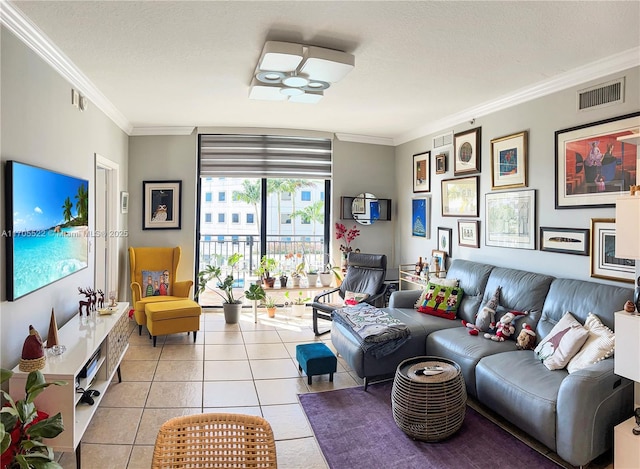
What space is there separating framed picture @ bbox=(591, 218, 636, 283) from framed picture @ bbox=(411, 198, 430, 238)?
2.26 meters

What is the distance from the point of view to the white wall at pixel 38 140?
7.79 ft

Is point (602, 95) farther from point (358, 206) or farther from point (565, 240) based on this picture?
point (358, 206)

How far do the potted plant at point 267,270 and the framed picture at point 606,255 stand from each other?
11.9 feet

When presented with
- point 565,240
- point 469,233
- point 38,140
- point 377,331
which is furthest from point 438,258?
point 38,140

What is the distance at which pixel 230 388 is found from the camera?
3.41 meters

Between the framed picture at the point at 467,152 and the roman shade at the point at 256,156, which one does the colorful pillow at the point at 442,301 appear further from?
the roman shade at the point at 256,156

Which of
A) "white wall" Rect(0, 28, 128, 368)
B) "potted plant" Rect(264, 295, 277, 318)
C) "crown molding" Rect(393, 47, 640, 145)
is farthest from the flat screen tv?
"crown molding" Rect(393, 47, 640, 145)

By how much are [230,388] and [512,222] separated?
116 inches

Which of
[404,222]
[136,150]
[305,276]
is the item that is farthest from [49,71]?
[404,222]

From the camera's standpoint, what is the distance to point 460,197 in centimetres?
463

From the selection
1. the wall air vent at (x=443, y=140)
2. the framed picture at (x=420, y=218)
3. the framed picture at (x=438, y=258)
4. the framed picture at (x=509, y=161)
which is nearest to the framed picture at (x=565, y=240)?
the framed picture at (x=509, y=161)

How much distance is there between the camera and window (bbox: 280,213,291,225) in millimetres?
6023

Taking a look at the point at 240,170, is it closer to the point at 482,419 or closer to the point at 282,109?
the point at 282,109

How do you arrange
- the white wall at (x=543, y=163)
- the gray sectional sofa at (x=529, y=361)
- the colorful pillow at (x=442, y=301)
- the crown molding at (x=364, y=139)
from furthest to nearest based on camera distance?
1. the crown molding at (x=364, y=139)
2. the colorful pillow at (x=442, y=301)
3. the white wall at (x=543, y=163)
4. the gray sectional sofa at (x=529, y=361)
